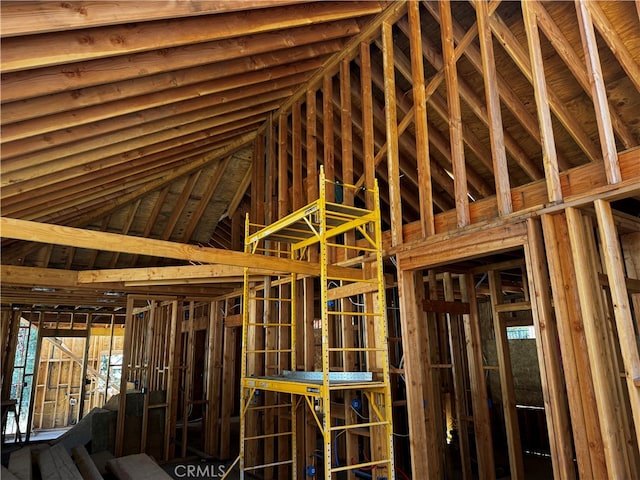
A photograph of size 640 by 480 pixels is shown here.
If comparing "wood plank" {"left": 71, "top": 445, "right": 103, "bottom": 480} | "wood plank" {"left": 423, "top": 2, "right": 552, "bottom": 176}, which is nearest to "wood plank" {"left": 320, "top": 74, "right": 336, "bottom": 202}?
"wood plank" {"left": 423, "top": 2, "right": 552, "bottom": 176}

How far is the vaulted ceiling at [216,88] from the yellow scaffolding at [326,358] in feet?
4.18

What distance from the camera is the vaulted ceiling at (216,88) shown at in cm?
354

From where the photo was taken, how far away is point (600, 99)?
318cm

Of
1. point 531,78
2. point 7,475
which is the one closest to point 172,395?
point 7,475

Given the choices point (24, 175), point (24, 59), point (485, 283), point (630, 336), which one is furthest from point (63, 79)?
point (485, 283)

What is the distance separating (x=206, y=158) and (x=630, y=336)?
6788mm

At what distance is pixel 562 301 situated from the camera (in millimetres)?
3115

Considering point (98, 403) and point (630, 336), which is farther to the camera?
point (98, 403)

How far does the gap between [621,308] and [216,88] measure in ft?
14.8

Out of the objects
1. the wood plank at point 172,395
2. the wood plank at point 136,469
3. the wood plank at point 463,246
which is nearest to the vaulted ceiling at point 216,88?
the wood plank at point 463,246

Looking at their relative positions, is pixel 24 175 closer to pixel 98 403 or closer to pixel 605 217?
pixel 605 217

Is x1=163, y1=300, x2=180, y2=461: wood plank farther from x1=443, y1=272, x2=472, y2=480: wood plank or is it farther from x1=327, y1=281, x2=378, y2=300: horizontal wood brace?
x1=443, y1=272, x2=472, y2=480: wood plank

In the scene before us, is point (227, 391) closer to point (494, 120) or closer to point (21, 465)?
point (21, 465)

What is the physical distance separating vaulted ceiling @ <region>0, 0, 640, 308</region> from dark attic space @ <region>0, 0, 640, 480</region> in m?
0.02
